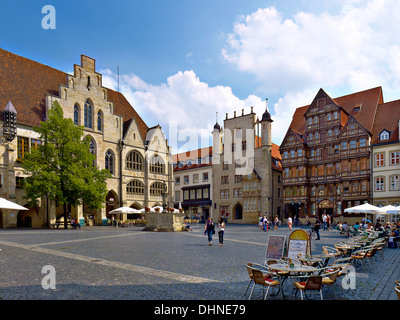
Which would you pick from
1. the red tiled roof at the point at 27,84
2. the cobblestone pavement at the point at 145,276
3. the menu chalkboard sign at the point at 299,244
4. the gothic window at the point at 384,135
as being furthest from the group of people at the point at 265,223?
the red tiled roof at the point at 27,84

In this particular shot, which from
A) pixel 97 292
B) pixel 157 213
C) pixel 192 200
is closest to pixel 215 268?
pixel 97 292

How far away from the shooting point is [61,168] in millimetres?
33625

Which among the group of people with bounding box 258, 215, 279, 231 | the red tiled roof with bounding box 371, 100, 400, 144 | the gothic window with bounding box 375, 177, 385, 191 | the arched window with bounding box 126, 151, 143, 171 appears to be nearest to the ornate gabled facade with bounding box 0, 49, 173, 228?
the arched window with bounding box 126, 151, 143, 171

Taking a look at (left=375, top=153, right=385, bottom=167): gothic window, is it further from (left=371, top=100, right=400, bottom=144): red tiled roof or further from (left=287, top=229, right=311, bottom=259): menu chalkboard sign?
(left=287, top=229, right=311, bottom=259): menu chalkboard sign

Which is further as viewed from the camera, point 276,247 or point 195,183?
point 195,183

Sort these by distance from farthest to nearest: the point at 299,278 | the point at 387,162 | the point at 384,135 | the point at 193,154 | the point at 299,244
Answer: the point at 193,154, the point at 384,135, the point at 387,162, the point at 299,244, the point at 299,278

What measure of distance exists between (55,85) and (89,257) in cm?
3459

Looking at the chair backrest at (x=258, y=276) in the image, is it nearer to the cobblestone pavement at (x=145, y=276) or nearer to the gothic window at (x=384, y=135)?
the cobblestone pavement at (x=145, y=276)

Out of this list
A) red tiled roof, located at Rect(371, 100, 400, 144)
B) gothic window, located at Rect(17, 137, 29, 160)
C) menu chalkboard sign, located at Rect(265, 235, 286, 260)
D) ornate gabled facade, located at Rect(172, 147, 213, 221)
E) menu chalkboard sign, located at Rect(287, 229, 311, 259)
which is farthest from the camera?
ornate gabled facade, located at Rect(172, 147, 213, 221)

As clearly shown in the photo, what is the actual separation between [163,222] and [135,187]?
18.8 meters

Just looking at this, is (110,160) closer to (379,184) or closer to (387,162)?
(379,184)

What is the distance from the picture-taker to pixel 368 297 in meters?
7.85

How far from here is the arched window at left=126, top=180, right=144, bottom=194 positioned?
47.3 meters

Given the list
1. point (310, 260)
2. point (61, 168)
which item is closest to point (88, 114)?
point (61, 168)
